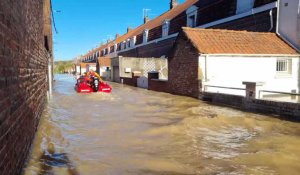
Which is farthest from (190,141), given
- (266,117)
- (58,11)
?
(58,11)

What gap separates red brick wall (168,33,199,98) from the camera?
52.3ft

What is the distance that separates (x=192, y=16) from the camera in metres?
27.2

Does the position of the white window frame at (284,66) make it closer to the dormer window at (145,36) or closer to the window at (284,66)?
the window at (284,66)

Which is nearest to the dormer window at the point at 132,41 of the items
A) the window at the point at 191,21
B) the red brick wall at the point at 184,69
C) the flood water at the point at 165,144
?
the window at the point at 191,21

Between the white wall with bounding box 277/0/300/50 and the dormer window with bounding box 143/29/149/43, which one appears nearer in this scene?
the white wall with bounding box 277/0/300/50

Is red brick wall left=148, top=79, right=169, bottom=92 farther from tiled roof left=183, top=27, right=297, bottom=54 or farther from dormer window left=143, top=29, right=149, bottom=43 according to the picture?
dormer window left=143, top=29, right=149, bottom=43

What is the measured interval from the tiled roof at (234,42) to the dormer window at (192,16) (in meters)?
9.47

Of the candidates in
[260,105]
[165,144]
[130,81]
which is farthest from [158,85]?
[165,144]

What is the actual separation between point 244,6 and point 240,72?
6500mm

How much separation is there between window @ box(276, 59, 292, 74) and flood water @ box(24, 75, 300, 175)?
709cm

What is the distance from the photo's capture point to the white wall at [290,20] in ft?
56.8

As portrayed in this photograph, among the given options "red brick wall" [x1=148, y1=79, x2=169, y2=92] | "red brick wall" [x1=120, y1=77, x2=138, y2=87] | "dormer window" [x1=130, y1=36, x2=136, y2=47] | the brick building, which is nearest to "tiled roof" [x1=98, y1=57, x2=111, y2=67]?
"dormer window" [x1=130, y1=36, x2=136, y2=47]

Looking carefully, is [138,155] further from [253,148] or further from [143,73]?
[143,73]

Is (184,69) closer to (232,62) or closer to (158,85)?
(232,62)
